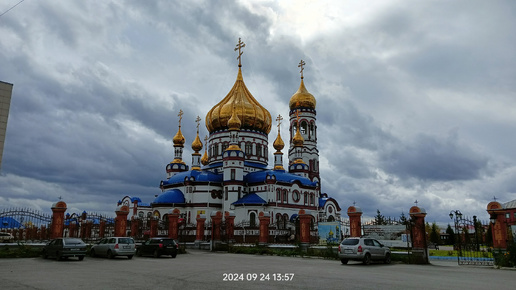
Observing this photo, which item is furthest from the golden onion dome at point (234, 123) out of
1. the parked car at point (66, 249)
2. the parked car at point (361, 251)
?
the parked car at point (361, 251)

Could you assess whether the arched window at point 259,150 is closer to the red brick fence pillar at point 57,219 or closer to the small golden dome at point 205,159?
the small golden dome at point 205,159

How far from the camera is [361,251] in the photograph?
672 inches

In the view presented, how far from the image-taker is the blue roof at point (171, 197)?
44.3 metres

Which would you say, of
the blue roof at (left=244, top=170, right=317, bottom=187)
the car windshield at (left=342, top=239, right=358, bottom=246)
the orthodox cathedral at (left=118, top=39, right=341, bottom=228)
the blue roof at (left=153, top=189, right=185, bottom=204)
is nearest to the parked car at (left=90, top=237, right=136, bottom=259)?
the car windshield at (left=342, top=239, right=358, bottom=246)

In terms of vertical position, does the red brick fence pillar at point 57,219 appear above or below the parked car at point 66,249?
above

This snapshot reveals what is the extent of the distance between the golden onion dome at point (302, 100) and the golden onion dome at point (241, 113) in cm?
461

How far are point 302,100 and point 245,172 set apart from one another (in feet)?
45.9

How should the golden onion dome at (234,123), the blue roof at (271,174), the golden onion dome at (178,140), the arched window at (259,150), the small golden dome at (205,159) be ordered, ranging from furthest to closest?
1. the small golden dome at (205,159)
2. the golden onion dome at (178,140)
3. the arched window at (259,150)
4. the golden onion dome at (234,123)
5. the blue roof at (271,174)

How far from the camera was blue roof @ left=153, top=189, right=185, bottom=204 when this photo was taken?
44312 millimetres

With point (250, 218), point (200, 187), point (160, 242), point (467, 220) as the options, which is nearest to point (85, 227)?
point (200, 187)

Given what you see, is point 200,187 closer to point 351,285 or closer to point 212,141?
point 212,141

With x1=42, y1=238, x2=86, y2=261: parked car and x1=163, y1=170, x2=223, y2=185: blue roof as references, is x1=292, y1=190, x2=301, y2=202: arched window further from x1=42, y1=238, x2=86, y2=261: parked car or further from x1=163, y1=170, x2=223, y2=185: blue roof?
x1=42, y1=238, x2=86, y2=261: parked car

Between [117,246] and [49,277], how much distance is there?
27.3ft

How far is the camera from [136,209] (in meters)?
52.9
